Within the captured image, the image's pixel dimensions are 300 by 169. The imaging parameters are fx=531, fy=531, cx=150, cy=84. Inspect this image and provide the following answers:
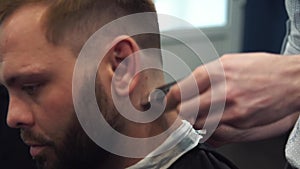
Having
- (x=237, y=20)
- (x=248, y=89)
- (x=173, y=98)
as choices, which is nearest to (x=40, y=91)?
(x=173, y=98)

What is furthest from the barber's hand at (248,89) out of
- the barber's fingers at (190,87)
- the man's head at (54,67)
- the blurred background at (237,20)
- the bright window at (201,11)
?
the bright window at (201,11)

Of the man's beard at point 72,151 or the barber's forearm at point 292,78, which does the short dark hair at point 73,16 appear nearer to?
the man's beard at point 72,151

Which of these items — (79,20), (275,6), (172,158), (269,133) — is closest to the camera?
(79,20)

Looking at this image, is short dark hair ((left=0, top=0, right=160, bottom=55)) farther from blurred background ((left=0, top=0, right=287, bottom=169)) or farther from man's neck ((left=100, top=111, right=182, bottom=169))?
blurred background ((left=0, top=0, right=287, bottom=169))

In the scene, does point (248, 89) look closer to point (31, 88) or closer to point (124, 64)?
point (124, 64)

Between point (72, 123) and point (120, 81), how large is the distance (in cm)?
11

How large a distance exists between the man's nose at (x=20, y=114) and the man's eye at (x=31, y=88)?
20mm

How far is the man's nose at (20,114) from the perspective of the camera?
88 centimetres

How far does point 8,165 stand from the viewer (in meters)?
1.35

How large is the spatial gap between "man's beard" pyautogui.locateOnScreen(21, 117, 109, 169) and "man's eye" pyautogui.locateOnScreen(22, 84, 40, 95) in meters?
0.07

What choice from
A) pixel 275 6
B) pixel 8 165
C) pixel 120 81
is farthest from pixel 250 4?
pixel 120 81

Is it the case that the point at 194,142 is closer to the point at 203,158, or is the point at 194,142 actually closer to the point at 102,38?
the point at 203,158

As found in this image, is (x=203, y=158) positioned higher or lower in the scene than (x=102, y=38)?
lower

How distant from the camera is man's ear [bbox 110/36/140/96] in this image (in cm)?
89
